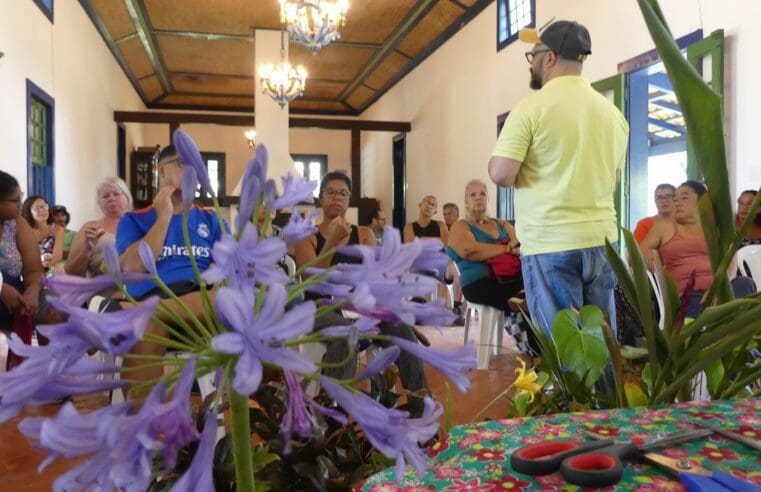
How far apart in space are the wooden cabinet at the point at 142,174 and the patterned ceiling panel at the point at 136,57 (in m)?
1.43

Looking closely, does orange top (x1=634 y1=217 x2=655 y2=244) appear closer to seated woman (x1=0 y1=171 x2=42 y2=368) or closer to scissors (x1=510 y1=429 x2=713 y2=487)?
seated woman (x1=0 y1=171 x2=42 y2=368)

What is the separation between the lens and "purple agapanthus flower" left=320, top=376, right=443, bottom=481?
0.33 m

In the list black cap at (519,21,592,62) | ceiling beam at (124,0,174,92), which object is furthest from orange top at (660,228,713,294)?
ceiling beam at (124,0,174,92)

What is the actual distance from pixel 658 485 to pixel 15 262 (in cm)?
360

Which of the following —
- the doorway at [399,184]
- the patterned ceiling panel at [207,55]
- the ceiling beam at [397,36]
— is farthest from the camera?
the doorway at [399,184]

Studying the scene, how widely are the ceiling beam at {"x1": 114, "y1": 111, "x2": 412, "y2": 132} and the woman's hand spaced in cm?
872

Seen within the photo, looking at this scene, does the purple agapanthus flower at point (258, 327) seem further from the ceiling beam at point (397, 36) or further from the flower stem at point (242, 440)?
the ceiling beam at point (397, 36)

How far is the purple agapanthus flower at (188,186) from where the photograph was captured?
369mm

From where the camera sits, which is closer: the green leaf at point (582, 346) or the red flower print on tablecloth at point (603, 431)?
the red flower print on tablecloth at point (603, 431)

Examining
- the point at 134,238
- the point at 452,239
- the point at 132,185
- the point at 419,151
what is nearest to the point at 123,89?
the point at 132,185

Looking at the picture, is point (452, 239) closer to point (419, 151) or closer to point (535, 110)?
point (535, 110)

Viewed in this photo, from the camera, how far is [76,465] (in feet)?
1.04

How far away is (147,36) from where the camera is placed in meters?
10.6

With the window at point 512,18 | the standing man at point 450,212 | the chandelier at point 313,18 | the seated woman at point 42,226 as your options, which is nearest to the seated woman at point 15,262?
the seated woman at point 42,226
